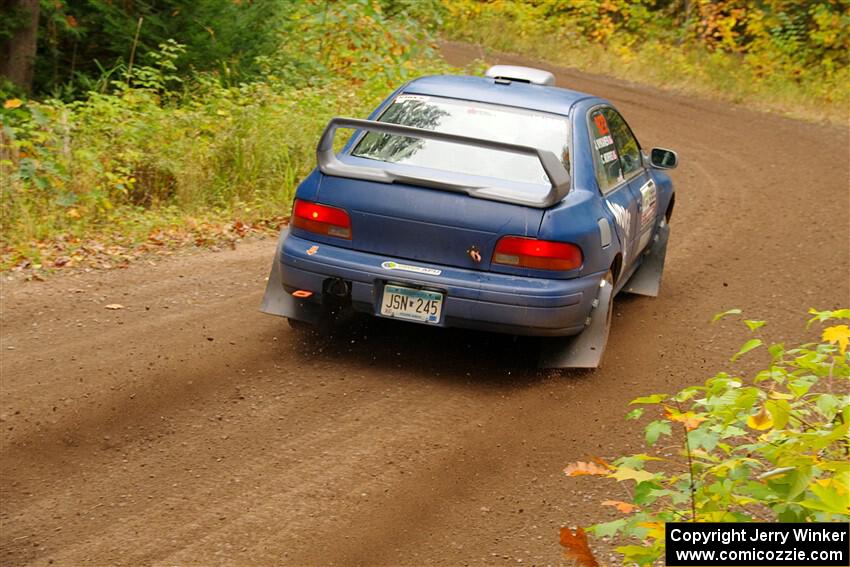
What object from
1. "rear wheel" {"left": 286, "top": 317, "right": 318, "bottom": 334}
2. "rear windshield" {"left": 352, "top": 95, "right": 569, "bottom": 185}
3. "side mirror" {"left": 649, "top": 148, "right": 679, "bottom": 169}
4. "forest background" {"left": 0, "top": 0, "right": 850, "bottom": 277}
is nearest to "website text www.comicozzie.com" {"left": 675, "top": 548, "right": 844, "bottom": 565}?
"rear windshield" {"left": 352, "top": 95, "right": 569, "bottom": 185}

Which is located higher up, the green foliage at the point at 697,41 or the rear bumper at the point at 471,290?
the green foliage at the point at 697,41

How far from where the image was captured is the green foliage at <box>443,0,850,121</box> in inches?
985

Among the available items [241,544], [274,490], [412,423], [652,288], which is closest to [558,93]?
[652,288]

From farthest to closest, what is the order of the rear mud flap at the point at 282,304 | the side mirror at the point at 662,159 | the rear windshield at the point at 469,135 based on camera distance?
1. the side mirror at the point at 662,159
2. the rear mud flap at the point at 282,304
3. the rear windshield at the point at 469,135

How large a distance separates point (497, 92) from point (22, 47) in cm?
776

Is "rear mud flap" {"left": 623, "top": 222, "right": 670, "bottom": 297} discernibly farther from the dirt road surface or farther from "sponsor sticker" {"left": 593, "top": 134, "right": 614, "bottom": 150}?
"sponsor sticker" {"left": 593, "top": 134, "right": 614, "bottom": 150}

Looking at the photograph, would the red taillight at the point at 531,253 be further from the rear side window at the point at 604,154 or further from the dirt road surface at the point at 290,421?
the rear side window at the point at 604,154

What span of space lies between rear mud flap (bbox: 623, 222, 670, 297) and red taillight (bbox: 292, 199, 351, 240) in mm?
3103

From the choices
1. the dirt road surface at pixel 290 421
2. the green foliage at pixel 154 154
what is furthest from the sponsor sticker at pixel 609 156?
the green foliage at pixel 154 154

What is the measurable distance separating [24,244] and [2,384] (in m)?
3.13

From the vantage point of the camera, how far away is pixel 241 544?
4.52 metres

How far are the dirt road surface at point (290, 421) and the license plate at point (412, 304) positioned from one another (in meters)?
0.41

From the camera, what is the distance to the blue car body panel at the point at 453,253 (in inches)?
250

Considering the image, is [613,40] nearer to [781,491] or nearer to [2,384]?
[2,384]
